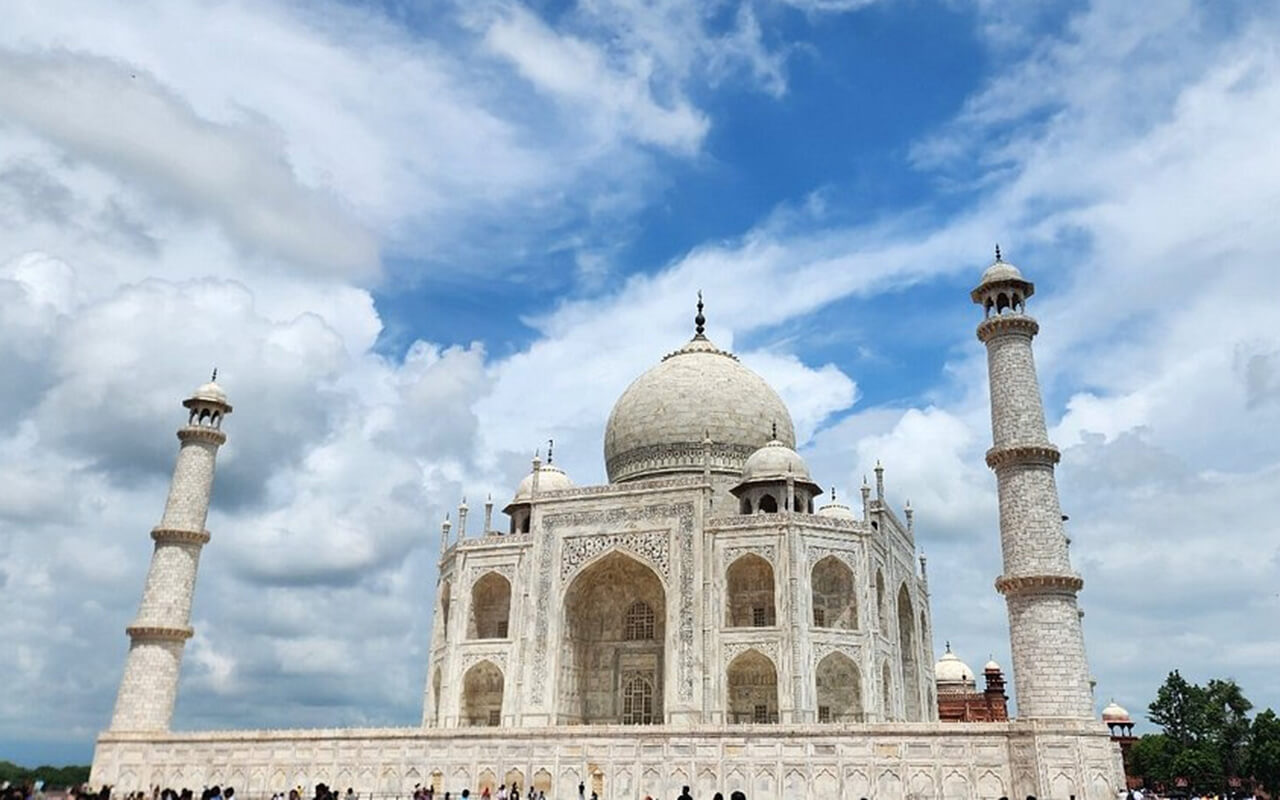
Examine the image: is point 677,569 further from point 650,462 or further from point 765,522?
point 650,462

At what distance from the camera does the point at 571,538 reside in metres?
27.2

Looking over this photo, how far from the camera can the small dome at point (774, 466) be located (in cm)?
2741

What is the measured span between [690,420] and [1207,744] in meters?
23.0

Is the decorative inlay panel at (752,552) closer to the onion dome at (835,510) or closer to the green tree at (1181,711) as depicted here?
the onion dome at (835,510)

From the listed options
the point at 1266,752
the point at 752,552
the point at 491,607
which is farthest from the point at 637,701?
the point at 1266,752

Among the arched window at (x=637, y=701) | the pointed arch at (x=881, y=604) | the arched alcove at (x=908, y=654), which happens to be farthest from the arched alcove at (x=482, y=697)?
the arched alcove at (x=908, y=654)

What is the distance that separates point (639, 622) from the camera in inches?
1085

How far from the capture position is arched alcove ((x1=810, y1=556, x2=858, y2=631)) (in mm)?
25172

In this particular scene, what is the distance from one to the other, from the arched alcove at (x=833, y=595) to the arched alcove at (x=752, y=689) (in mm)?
1760

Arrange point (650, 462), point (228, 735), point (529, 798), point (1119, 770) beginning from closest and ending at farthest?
point (1119, 770)
point (529, 798)
point (228, 735)
point (650, 462)

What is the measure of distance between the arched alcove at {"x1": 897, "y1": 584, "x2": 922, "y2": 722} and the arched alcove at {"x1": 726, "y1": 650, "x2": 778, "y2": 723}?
5013 millimetres

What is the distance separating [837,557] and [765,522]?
1.97 m

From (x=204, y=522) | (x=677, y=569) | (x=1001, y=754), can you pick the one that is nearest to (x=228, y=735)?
(x=204, y=522)

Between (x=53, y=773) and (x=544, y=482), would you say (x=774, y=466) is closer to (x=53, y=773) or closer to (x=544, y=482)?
(x=544, y=482)
